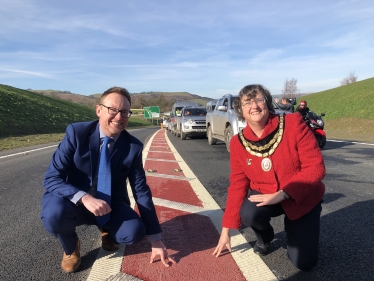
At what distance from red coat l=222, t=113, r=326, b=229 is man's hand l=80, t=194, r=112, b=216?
983mm

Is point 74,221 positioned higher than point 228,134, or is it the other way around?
point 74,221

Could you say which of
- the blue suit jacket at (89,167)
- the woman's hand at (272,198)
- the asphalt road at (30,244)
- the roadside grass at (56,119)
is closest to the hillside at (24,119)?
the roadside grass at (56,119)

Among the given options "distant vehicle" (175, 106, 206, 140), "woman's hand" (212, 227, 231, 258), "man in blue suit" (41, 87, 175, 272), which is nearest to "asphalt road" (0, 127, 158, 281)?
"man in blue suit" (41, 87, 175, 272)

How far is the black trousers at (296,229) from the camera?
8.10 feet

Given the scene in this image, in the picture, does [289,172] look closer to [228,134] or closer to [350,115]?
[228,134]

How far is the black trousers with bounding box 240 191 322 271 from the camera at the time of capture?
2469 millimetres

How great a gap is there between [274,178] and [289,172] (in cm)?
12

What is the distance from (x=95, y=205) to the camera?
238cm

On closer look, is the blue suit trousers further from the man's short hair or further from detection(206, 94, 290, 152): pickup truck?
detection(206, 94, 290, 152): pickup truck

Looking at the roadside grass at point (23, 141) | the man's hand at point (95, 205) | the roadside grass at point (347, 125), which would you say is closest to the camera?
the man's hand at point (95, 205)

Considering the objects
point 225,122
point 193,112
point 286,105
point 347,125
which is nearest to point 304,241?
point 225,122

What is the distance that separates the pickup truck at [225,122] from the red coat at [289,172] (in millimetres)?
6120

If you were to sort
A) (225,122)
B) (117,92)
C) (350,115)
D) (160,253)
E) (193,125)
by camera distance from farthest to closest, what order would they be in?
(350,115)
(193,125)
(225,122)
(117,92)
(160,253)

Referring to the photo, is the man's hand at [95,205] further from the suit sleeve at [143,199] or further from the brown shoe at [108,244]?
the brown shoe at [108,244]
